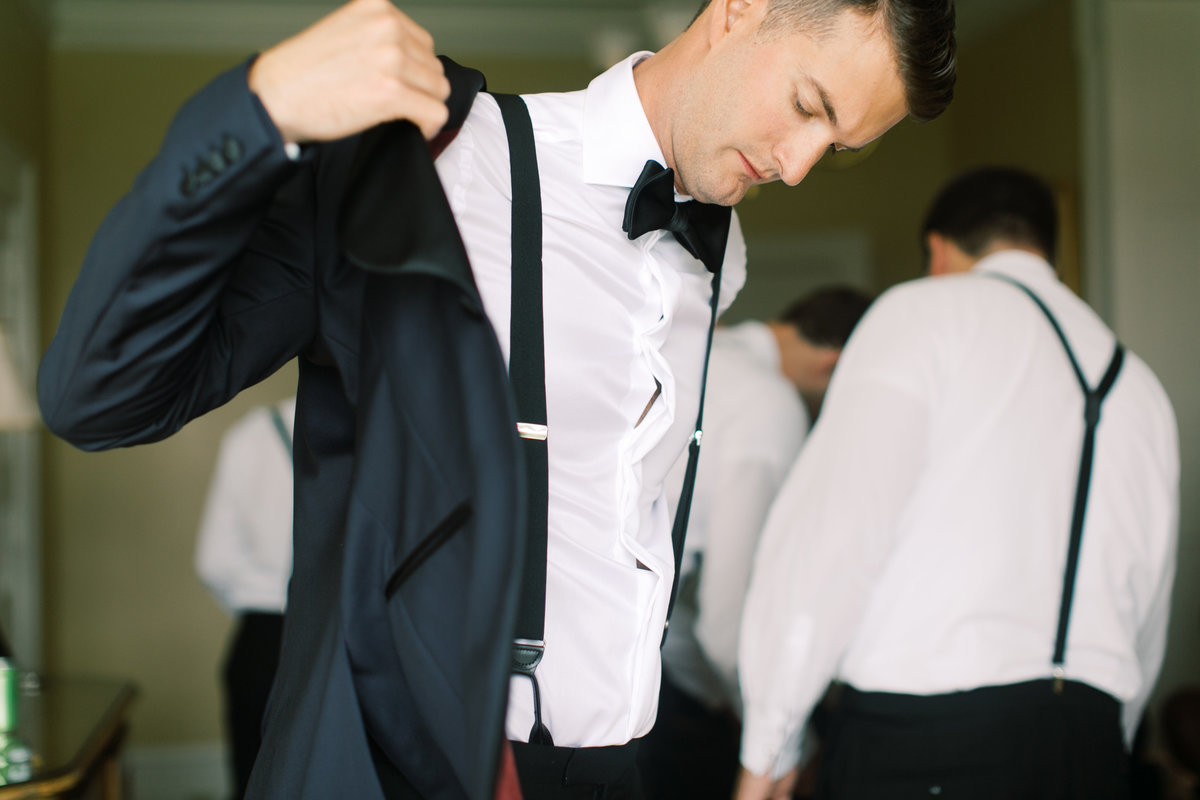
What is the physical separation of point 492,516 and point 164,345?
10.6 inches

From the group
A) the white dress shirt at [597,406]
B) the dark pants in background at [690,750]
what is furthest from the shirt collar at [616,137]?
the dark pants in background at [690,750]

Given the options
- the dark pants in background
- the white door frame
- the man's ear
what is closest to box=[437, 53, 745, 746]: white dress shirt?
the man's ear

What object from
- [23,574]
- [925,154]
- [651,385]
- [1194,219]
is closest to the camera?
[651,385]

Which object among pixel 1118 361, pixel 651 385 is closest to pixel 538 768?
pixel 651 385

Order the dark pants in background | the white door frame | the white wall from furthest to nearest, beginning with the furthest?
1. the white door frame
2. the white wall
3. the dark pants in background

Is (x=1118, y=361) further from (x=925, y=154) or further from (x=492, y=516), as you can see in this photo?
(x=925, y=154)

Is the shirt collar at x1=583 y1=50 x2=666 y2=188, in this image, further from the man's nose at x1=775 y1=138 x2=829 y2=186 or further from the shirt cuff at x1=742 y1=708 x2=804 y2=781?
the shirt cuff at x1=742 y1=708 x2=804 y2=781

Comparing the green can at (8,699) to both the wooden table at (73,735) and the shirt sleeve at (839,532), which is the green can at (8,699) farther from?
the shirt sleeve at (839,532)

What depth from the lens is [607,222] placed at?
101 cm

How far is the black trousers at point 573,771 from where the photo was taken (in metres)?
0.94

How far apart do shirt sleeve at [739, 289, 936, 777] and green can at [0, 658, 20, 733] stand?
149cm

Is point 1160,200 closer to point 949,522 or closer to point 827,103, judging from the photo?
point 949,522

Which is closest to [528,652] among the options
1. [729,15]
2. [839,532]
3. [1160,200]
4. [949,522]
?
[729,15]

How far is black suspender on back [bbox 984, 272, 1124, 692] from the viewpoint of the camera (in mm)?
1604
